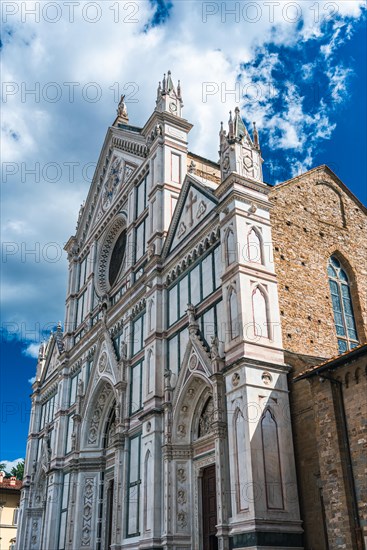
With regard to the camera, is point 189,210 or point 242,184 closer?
point 242,184

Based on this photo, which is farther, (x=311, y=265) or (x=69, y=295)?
(x=69, y=295)

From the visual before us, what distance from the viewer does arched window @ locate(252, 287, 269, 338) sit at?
16.4m

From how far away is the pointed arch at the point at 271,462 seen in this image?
14289mm

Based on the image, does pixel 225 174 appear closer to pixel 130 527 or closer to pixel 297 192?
pixel 297 192

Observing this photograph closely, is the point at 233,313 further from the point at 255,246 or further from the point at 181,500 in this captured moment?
the point at 181,500

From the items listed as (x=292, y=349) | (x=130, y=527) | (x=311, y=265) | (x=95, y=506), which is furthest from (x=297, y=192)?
(x=95, y=506)

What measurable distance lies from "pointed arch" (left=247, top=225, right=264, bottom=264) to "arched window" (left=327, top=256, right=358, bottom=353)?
3.40 m

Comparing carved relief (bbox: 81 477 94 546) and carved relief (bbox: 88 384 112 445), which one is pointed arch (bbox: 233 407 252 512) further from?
carved relief (bbox: 81 477 94 546)

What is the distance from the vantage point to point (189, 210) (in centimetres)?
2184

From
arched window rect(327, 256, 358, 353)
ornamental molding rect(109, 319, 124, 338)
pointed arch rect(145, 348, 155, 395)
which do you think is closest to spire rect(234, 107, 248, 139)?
arched window rect(327, 256, 358, 353)

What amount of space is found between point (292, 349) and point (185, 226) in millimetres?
6922

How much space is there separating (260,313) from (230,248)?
232 cm

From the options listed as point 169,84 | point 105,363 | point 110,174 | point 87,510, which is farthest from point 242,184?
point 87,510

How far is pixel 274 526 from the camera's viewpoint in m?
13.9
